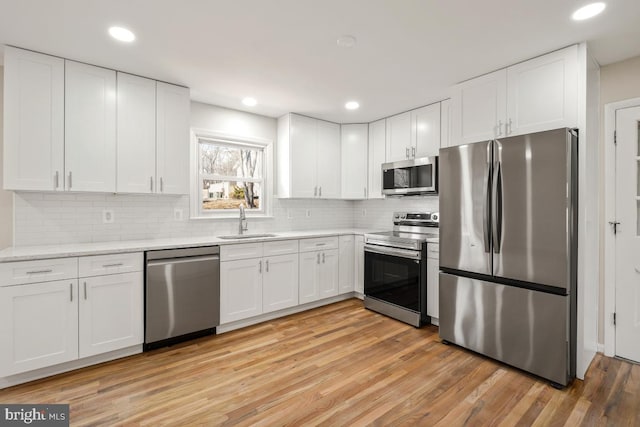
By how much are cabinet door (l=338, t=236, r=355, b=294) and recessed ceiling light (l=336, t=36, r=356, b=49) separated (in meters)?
2.41

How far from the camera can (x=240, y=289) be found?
3279mm

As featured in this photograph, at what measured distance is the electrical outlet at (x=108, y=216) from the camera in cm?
303

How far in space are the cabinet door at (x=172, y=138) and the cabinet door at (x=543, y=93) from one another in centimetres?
307

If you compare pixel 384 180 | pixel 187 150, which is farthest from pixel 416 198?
pixel 187 150

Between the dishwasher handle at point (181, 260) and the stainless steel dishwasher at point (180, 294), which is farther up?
the dishwasher handle at point (181, 260)

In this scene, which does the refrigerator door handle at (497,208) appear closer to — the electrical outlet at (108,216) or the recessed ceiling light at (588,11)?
the recessed ceiling light at (588,11)

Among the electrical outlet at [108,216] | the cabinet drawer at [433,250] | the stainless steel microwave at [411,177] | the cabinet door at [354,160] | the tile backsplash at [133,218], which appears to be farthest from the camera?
the cabinet door at [354,160]

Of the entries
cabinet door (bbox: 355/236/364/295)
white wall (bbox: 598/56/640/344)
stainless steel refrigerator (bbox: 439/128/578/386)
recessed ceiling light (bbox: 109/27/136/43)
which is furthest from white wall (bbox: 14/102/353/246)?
white wall (bbox: 598/56/640/344)

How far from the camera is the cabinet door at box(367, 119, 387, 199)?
4352mm

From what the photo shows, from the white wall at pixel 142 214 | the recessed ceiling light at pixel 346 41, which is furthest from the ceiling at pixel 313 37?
the white wall at pixel 142 214

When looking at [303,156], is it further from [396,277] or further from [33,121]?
[33,121]

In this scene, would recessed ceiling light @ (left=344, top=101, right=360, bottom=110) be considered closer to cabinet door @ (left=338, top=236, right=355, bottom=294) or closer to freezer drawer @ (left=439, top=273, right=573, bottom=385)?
cabinet door @ (left=338, top=236, right=355, bottom=294)

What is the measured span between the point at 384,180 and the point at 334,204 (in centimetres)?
104

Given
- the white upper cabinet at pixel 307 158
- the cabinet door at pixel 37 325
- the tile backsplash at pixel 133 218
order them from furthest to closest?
the white upper cabinet at pixel 307 158 < the tile backsplash at pixel 133 218 < the cabinet door at pixel 37 325
